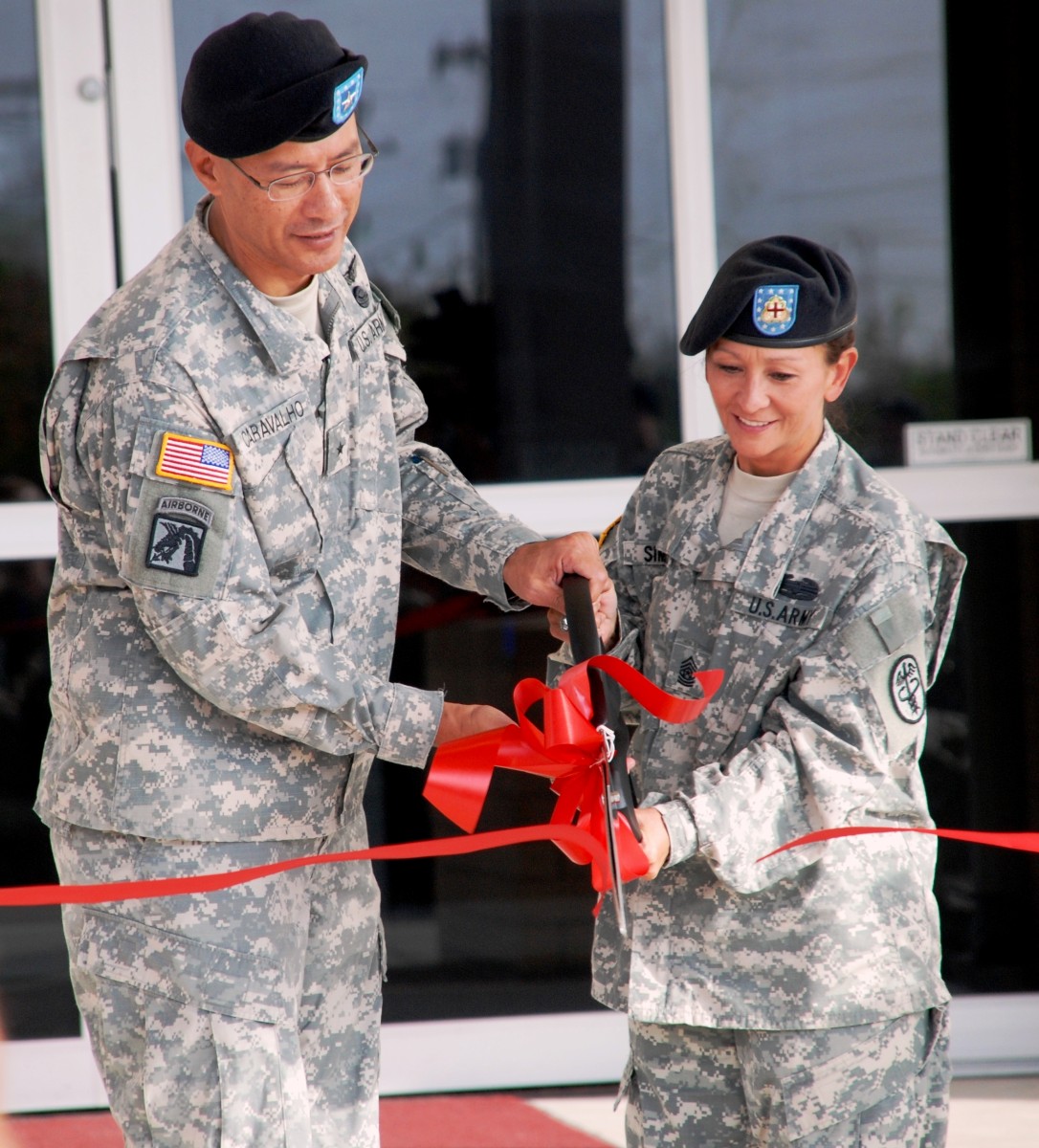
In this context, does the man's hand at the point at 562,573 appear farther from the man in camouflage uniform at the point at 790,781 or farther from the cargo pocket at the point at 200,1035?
the cargo pocket at the point at 200,1035

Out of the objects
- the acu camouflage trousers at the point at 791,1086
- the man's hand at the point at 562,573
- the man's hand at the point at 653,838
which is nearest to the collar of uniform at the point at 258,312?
the man's hand at the point at 562,573

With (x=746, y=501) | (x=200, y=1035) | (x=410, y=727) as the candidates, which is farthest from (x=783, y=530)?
(x=200, y=1035)

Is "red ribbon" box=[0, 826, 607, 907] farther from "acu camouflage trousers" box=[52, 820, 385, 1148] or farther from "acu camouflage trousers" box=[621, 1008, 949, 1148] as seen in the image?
"acu camouflage trousers" box=[621, 1008, 949, 1148]

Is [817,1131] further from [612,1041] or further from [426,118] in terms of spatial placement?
[426,118]

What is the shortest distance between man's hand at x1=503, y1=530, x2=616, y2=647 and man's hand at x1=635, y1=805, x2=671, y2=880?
Result: 0.94 ft

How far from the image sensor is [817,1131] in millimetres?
1776

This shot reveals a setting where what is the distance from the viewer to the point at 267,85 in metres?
1.61

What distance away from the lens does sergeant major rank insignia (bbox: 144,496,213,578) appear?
5.33ft

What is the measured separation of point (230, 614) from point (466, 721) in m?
0.34

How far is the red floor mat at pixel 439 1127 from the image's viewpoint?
2.99 m

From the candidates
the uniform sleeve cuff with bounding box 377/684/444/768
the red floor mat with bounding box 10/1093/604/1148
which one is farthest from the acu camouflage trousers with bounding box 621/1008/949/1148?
the red floor mat with bounding box 10/1093/604/1148

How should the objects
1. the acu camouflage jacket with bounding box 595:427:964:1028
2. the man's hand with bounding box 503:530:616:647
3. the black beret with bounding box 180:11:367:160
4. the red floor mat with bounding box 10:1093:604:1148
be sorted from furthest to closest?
the red floor mat with bounding box 10:1093:604:1148 < the man's hand with bounding box 503:530:616:647 < the acu camouflage jacket with bounding box 595:427:964:1028 < the black beret with bounding box 180:11:367:160

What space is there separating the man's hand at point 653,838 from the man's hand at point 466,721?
8.3 inches

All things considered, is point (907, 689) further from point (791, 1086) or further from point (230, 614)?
point (230, 614)
